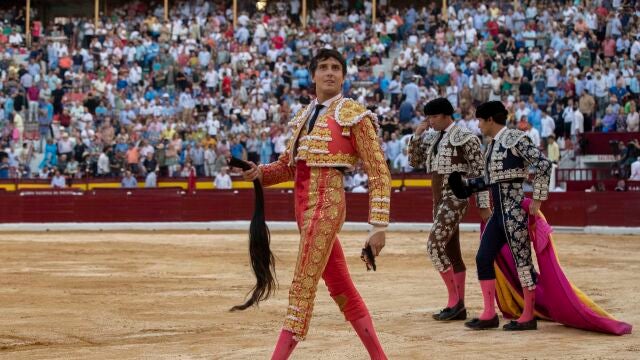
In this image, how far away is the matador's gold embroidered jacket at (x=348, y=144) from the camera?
197 inches

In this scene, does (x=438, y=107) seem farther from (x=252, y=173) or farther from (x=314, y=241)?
(x=314, y=241)

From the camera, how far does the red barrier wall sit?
20.3m

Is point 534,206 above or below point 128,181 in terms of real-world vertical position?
above

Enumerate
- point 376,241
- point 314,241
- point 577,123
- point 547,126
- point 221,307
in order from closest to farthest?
point 376,241
point 314,241
point 221,307
point 547,126
point 577,123

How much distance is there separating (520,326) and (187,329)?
6.80 feet

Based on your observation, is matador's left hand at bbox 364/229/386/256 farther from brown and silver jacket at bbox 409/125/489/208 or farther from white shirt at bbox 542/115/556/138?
white shirt at bbox 542/115/556/138

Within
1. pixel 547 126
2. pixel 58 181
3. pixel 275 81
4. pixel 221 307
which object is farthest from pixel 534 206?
pixel 275 81

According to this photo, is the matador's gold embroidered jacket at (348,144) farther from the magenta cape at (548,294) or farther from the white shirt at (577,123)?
the white shirt at (577,123)

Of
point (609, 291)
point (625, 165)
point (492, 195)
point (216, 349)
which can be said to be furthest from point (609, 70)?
point (216, 349)

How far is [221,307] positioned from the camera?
28.2 ft

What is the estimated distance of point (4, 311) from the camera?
8.28 meters

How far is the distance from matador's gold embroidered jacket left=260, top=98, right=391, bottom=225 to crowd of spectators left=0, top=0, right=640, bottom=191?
13.4m

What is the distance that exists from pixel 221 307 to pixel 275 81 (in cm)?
1501

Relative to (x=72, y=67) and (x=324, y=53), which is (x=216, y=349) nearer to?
(x=324, y=53)
